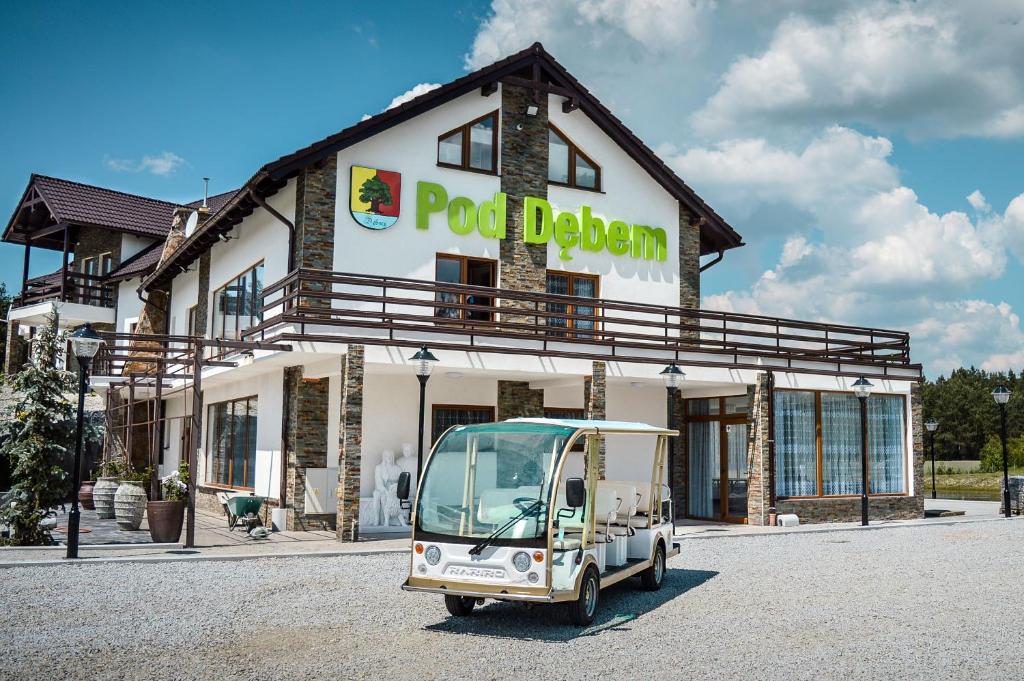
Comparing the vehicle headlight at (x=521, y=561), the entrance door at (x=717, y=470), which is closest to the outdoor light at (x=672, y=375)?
the entrance door at (x=717, y=470)

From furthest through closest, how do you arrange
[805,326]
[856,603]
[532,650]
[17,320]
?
[17,320]
[805,326]
[856,603]
[532,650]

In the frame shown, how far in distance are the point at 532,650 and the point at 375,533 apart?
9.83 meters

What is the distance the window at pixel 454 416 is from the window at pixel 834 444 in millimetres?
6695

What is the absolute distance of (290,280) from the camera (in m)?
16.9

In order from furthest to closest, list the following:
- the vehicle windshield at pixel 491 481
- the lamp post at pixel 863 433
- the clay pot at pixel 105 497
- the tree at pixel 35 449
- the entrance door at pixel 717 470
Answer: the entrance door at pixel 717 470
the clay pot at pixel 105 497
the lamp post at pixel 863 433
the tree at pixel 35 449
the vehicle windshield at pixel 491 481

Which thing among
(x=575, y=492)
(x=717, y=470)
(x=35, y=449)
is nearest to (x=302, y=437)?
(x=35, y=449)

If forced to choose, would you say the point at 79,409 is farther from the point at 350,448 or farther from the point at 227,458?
the point at 227,458

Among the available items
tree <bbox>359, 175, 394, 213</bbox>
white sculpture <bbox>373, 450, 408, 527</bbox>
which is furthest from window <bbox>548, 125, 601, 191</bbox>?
white sculpture <bbox>373, 450, 408, 527</bbox>

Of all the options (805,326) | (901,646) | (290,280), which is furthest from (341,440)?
(805,326)

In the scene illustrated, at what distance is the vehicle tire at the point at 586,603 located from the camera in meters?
9.66

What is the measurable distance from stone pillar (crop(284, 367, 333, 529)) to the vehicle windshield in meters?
9.04

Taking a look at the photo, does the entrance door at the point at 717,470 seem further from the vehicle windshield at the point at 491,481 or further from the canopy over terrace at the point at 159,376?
the vehicle windshield at the point at 491,481

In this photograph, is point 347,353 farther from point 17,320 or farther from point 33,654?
point 17,320

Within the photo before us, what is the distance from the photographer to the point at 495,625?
9.83 meters
